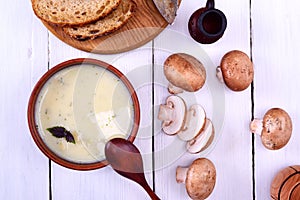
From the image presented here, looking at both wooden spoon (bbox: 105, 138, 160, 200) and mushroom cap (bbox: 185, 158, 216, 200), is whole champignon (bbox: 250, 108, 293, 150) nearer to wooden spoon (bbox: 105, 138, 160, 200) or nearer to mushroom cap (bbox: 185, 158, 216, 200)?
mushroom cap (bbox: 185, 158, 216, 200)

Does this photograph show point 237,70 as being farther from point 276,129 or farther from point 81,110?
point 81,110

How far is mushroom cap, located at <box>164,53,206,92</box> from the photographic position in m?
1.26

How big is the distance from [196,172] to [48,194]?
37 cm

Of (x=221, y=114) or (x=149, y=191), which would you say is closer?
(x=149, y=191)

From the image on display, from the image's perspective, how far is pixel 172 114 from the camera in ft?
4.29

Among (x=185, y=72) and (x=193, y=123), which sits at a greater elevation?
(x=185, y=72)

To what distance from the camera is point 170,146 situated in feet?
4.41

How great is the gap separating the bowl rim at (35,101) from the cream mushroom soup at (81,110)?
11 mm

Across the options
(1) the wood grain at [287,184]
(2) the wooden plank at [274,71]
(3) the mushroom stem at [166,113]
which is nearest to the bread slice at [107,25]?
(3) the mushroom stem at [166,113]

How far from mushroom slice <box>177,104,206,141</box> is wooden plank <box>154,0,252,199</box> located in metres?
0.05

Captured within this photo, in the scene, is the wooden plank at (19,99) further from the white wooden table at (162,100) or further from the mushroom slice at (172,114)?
the mushroom slice at (172,114)

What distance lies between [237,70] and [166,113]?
0.65 feet

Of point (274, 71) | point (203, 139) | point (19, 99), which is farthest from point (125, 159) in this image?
point (274, 71)

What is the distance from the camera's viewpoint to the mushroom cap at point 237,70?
128 centimetres
